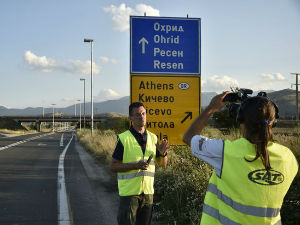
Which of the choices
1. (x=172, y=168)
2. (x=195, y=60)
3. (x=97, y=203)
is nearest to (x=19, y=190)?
(x=97, y=203)

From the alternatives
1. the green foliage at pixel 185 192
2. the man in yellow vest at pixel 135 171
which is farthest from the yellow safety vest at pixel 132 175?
the green foliage at pixel 185 192

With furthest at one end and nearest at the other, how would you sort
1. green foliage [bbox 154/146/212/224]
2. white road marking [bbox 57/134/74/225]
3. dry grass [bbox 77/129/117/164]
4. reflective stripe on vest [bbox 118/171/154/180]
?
dry grass [bbox 77/129/117/164]
white road marking [bbox 57/134/74/225]
green foliage [bbox 154/146/212/224]
reflective stripe on vest [bbox 118/171/154/180]

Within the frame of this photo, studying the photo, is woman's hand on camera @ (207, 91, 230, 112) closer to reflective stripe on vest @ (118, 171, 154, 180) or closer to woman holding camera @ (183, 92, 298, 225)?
woman holding camera @ (183, 92, 298, 225)

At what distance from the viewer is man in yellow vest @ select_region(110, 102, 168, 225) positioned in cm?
400

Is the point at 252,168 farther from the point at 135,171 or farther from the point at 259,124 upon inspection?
the point at 135,171

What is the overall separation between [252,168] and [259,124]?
0.89ft

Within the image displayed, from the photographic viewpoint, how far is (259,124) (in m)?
2.19

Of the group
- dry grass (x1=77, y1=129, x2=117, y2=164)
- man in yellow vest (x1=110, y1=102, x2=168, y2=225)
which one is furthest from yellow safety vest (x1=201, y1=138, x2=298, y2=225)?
dry grass (x1=77, y1=129, x2=117, y2=164)

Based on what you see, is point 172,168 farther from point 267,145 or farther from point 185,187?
point 267,145

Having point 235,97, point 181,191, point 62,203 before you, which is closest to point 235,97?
point 235,97

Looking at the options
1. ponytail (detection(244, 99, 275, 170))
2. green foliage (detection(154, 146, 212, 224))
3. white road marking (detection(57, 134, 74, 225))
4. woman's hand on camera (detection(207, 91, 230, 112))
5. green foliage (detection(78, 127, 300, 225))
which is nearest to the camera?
ponytail (detection(244, 99, 275, 170))

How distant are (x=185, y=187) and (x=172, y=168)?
1.37m

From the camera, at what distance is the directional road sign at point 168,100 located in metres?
6.79

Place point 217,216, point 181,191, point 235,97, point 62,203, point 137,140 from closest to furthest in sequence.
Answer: point 217,216, point 235,97, point 137,140, point 181,191, point 62,203
